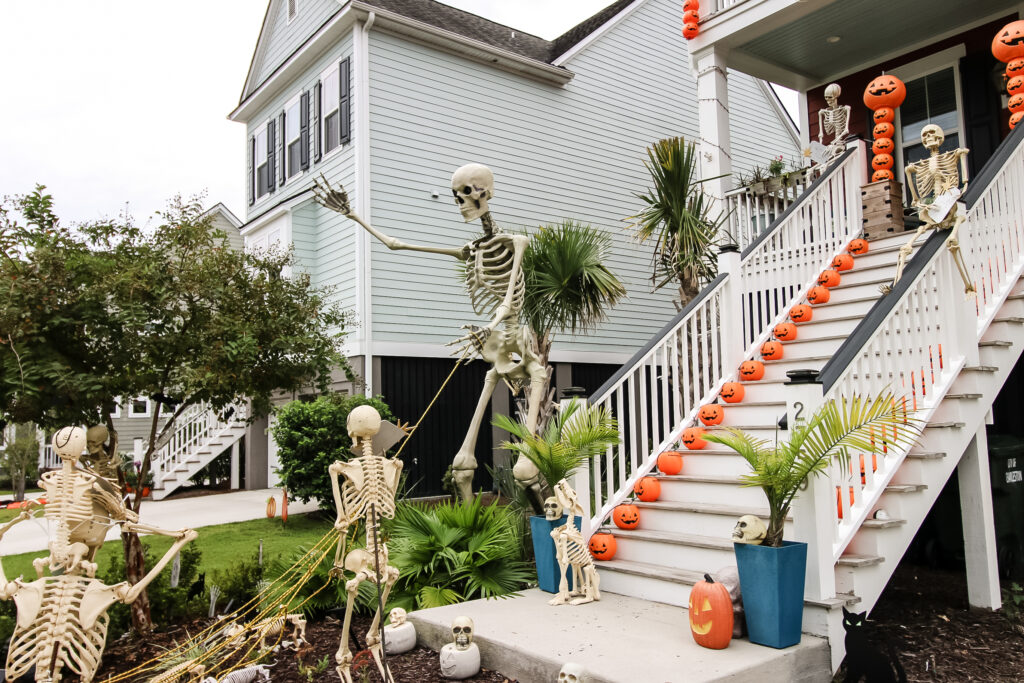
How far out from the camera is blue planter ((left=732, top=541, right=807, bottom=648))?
393 centimetres

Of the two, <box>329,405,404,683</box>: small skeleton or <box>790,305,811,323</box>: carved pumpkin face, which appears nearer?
<box>329,405,404,683</box>: small skeleton

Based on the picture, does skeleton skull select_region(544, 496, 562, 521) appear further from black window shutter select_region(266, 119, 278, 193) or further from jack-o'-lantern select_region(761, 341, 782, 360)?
black window shutter select_region(266, 119, 278, 193)

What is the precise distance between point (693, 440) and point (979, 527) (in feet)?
6.99

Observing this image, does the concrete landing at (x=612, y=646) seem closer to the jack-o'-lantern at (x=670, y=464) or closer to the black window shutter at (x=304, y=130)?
the jack-o'-lantern at (x=670, y=464)

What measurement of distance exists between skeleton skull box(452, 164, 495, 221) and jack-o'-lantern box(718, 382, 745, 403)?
2650 millimetres

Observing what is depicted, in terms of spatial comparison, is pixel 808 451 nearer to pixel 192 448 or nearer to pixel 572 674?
pixel 572 674

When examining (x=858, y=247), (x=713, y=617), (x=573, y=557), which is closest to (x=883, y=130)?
(x=858, y=247)

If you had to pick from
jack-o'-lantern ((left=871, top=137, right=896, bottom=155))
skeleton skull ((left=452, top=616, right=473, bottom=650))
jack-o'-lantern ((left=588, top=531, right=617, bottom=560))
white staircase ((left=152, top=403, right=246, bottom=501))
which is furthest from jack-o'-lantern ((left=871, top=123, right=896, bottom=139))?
white staircase ((left=152, top=403, right=246, bottom=501))

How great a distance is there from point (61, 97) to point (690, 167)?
1008cm

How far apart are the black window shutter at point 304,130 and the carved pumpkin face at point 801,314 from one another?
10087 mm

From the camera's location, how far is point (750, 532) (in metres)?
Answer: 4.07

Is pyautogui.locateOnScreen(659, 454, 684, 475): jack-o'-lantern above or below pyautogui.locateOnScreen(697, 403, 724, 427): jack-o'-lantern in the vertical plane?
below

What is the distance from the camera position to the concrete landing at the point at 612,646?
3672mm

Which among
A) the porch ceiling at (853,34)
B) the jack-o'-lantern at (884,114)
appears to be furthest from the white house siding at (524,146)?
the jack-o'-lantern at (884,114)
